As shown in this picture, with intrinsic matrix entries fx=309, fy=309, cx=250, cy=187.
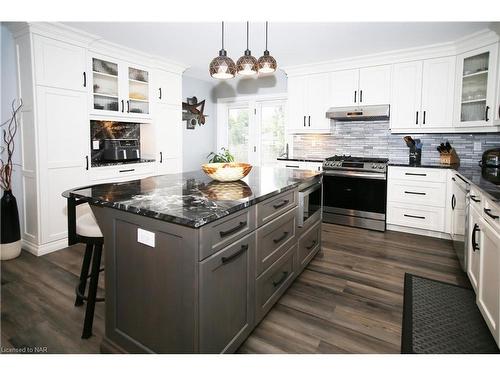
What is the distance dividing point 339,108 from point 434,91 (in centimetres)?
123

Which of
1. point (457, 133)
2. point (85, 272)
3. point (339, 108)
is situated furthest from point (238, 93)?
point (85, 272)

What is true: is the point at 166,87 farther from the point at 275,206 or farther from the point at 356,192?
the point at 275,206

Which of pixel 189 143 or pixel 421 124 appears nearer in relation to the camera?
pixel 421 124

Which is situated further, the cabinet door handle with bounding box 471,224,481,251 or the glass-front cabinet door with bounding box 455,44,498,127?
the glass-front cabinet door with bounding box 455,44,498,127

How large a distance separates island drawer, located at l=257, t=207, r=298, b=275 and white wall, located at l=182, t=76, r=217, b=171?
3794 millimetres

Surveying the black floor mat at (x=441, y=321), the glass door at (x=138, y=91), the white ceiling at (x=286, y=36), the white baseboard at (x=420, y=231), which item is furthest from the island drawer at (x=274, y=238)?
the glass door at (x=138, y=91)

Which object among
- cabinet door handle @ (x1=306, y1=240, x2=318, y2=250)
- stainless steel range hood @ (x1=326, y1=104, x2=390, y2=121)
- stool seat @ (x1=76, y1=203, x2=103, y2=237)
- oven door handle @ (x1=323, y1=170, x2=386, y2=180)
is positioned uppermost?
stainless steel range hood @ (x1=326, y1=104, x2=390, y2=121)

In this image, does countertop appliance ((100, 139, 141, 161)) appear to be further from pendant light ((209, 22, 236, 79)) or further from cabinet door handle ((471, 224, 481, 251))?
cabinet door handle ((471, 224, 481, 251))

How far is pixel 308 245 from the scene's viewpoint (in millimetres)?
2916

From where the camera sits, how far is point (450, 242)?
12.4ft

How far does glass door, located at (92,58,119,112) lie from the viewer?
3.79 m

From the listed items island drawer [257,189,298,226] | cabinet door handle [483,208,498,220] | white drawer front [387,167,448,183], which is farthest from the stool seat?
white drawer front [387,167,448,183]

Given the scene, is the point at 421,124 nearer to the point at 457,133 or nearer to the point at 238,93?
the point at 457,133

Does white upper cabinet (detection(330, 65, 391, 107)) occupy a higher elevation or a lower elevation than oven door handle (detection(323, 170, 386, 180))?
higher
